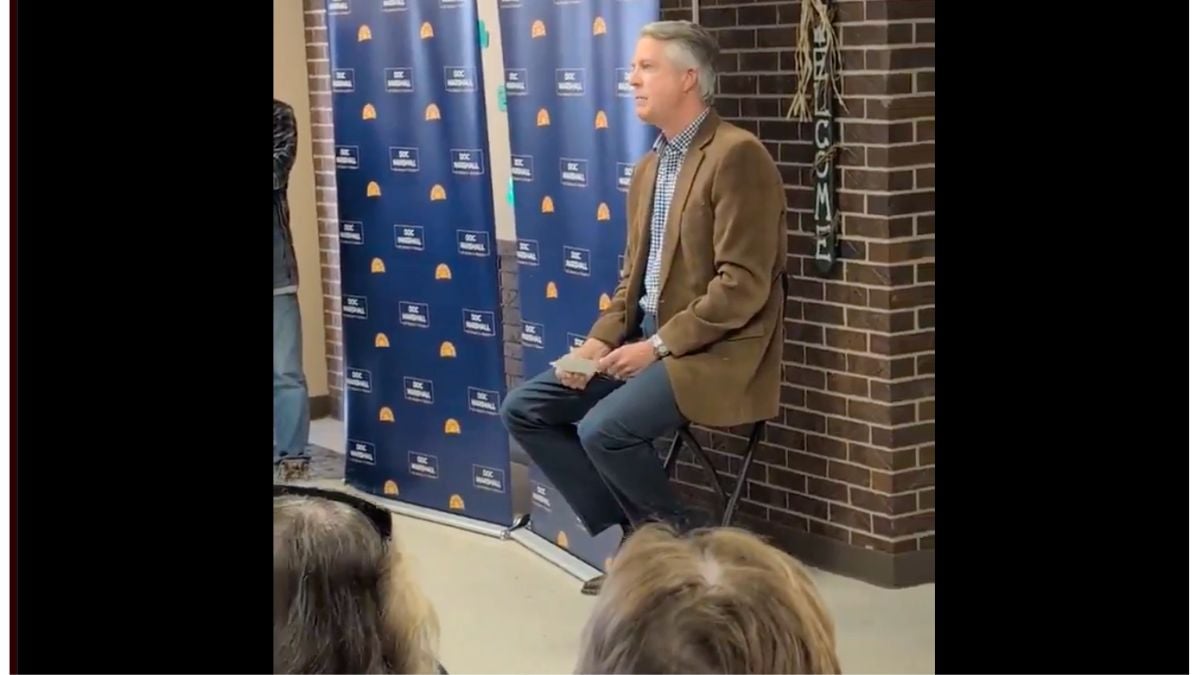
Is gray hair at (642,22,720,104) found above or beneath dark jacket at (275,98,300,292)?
above

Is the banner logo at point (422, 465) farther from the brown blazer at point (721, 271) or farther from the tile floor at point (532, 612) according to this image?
the brown blazer at point (721, 271)

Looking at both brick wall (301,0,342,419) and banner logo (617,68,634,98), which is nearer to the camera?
banner logo (617,68,634,98)

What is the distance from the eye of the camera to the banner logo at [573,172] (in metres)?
4.54

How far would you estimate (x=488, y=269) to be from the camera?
503cm

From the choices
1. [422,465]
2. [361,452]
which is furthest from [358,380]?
[422,465]

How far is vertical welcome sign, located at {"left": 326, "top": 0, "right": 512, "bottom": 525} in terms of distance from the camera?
195 inches

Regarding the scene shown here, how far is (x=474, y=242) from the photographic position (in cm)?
503

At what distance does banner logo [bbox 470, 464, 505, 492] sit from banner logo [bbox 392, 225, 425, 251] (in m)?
0.69

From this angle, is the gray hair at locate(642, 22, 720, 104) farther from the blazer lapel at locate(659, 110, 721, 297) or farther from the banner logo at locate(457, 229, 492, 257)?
the banner logo at locate(457, 229, 492, 257)

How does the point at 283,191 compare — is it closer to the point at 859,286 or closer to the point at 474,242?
the point at 474,242

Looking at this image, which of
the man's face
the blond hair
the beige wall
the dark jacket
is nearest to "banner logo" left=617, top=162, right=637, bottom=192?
the man's face
